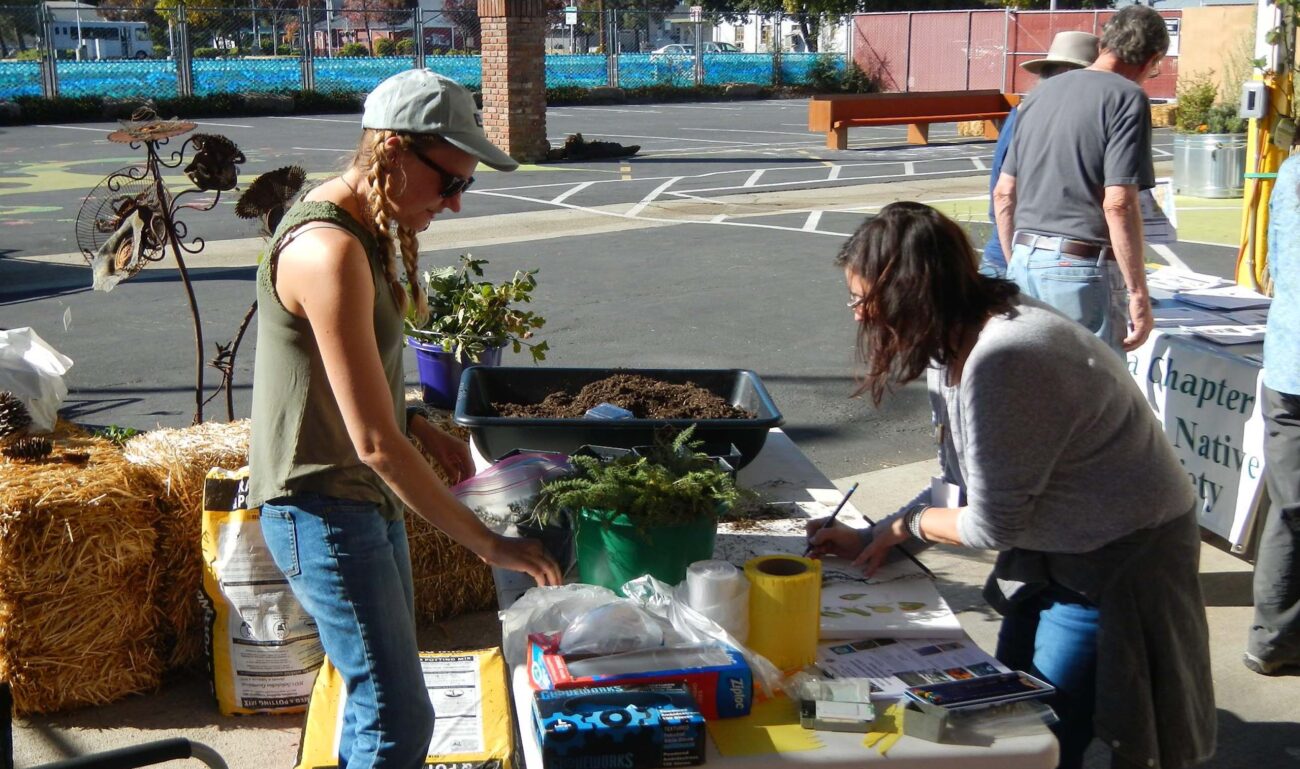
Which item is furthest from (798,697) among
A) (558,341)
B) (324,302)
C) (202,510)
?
(558,341)

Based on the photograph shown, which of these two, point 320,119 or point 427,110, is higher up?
point 320,119

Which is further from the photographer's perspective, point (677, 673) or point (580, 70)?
point (580, 70)

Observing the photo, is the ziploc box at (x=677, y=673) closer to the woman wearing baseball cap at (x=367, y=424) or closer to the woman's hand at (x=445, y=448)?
the woman wearing baseball cap at (x=367, y=424)

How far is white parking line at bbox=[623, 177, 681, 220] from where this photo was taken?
13.6 m

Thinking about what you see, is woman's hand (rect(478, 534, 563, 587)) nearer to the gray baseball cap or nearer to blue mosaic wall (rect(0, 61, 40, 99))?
the gray baseball cap

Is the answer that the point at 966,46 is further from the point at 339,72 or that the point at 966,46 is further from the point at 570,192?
the point at 570,192

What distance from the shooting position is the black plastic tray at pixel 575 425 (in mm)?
2908

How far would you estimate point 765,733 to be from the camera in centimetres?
198

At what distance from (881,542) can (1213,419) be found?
2.50 meters

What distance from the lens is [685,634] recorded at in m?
2.11

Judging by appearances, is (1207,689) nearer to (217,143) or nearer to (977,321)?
(977,321)

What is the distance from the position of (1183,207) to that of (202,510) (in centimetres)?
1242

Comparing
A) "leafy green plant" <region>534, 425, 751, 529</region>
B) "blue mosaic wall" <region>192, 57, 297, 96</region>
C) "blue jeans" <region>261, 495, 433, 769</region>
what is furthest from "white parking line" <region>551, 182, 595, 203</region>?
"blue mosaic wall" <region>192, 57, 297, 96</region>

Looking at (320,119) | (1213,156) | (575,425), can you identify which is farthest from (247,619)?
(320,119)
